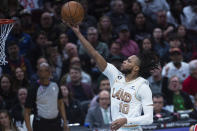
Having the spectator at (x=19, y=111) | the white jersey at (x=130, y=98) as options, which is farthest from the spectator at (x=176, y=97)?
the white jersey at (x=130, y=98)

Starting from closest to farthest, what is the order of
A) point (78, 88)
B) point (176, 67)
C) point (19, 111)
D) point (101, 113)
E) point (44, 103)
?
point (44, 103) → point (101, 113) → point (19, 111) → point (78, 88) → point (176, 67)

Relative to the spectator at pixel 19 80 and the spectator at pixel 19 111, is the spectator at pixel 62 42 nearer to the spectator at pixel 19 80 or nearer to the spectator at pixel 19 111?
the spectator at pixel 19 80

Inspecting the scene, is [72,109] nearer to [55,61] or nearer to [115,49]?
[55,61]

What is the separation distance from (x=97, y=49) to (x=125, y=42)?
2.70ft

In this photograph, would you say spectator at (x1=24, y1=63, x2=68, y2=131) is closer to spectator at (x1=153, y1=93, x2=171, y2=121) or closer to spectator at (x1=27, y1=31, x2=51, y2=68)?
spectator at (x1=153, y1=93, x2=171, y2=121)

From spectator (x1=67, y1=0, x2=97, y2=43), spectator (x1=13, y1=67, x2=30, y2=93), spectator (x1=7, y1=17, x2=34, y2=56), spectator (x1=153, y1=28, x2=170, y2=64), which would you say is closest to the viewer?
spectator (x1=13, y1=67, x2=30, y2=93)

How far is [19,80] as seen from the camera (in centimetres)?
916

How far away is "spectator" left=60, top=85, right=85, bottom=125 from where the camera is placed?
8398 mm

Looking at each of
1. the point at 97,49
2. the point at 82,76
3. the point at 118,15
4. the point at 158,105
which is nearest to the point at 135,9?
the point at 118,15

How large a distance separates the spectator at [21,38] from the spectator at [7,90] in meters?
1.47

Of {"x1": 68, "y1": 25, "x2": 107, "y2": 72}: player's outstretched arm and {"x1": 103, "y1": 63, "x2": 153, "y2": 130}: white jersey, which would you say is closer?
{"x1": 103, "y1": 63, "x2": 153, "y2": 130}: white jersey

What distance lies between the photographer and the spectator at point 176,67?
387 inches

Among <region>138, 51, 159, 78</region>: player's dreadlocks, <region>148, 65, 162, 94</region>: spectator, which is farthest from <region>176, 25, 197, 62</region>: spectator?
<region>138, 51, 159, 78</region>: player's dreadlocks

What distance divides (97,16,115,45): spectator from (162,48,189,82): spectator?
1822mm
